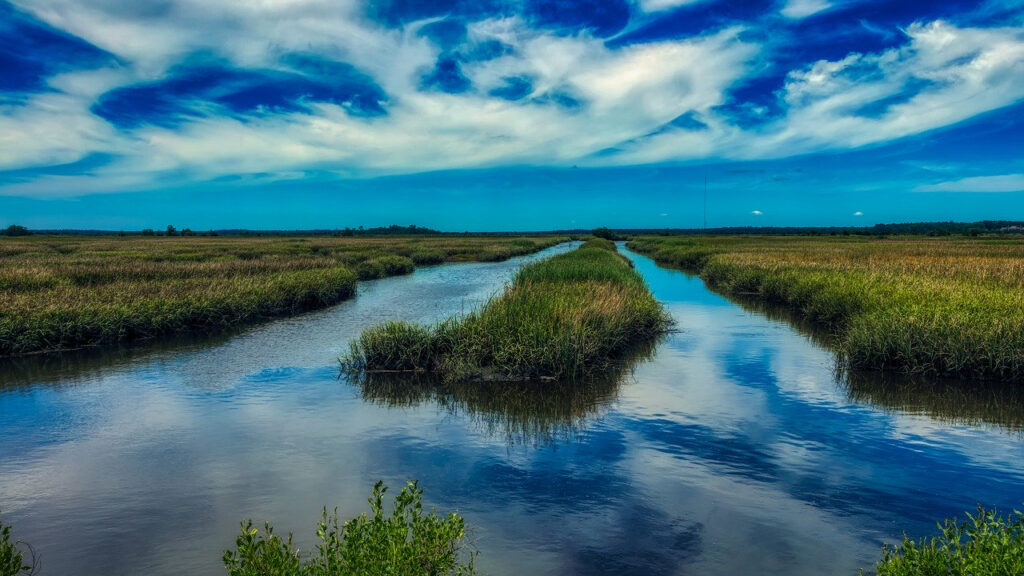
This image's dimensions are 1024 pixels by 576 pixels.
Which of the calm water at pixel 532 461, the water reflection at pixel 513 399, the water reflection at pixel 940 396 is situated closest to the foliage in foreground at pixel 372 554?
the calm water at pixel 532 461

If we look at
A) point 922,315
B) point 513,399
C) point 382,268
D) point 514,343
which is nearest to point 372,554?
point 513,399

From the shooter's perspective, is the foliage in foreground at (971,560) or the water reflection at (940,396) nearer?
the foliage in foreground at (971,560)

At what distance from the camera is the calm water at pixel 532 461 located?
637cm

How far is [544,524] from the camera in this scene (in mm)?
6758

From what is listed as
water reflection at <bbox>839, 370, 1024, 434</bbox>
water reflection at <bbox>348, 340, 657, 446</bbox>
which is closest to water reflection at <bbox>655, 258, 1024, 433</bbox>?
water reflection at <bbox>839, 370, 1024, 434</bbox>

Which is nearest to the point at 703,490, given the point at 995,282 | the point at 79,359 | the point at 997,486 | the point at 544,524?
the point at 544,524

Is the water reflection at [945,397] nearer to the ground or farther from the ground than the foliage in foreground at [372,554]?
nearer to the ground

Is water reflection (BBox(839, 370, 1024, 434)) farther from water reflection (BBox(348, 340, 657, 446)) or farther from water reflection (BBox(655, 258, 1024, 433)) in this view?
water reflection (BBox(348, 340, 657, 446))

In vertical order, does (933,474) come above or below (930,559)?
below

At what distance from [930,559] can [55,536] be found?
8.57 m

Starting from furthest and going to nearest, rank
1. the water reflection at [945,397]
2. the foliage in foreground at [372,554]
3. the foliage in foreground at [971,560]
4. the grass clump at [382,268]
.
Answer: the grass clump at [382,268] < the water reflection at [945,397] < the foliage in foreground at [372,554] < the foliage in foreground at [971,560]

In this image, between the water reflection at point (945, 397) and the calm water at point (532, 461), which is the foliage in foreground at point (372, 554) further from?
the water reflection at point (945, 397)

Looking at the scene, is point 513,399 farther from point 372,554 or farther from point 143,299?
point 143,299

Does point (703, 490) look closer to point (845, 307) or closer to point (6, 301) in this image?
point (845, 307)
